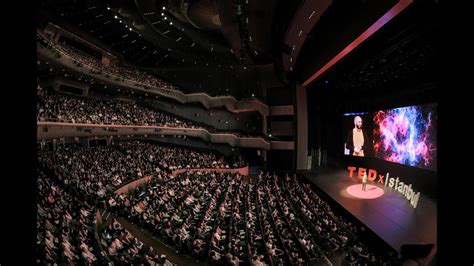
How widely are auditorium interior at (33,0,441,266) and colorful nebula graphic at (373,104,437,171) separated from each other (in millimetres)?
96

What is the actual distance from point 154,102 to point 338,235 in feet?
76.8

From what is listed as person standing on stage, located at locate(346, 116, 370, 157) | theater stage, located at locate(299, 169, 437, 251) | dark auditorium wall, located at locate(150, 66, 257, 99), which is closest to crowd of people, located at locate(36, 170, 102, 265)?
theater stage, located at locate(299, 169, 437, 251)

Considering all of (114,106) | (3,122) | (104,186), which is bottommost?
(104,186)

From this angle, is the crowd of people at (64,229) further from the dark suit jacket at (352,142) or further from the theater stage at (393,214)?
the dark suit jacket at (352,142)

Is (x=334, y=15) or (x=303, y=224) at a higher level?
(x=334, y=15)

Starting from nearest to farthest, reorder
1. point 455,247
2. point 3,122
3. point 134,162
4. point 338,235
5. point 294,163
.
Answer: point 3,122, point 455,247, point 338,235, point 134,162, point 294,163

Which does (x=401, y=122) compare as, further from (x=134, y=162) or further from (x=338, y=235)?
(x=134, y=162)

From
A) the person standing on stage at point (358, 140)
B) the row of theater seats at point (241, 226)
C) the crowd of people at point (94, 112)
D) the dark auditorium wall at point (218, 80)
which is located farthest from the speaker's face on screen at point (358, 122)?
the crowd of people at point (94, 112)

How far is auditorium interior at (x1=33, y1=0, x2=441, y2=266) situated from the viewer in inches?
372

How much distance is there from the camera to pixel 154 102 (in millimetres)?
30516

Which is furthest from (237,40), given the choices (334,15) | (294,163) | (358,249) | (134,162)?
(358,249)

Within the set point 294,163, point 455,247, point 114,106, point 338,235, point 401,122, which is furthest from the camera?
point 294,163

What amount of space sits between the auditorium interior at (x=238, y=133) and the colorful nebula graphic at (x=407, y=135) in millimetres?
A: 96

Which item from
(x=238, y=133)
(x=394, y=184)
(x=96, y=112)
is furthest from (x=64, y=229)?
(x=238, y=133)
